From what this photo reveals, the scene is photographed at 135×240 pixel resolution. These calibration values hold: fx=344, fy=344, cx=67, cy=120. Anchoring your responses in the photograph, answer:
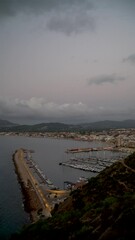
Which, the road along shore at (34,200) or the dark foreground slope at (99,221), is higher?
the dark foreground slope at (99,221)

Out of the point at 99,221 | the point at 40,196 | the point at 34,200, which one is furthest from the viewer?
Answer: the point at 40,196

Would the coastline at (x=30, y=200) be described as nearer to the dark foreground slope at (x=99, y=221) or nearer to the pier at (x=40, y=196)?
the pier at (x=40, y=196)

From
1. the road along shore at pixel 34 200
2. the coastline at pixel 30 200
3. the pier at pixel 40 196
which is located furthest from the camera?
the pier at pixel 40 196

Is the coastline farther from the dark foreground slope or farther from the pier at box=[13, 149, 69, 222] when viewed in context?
the dark foreground slope

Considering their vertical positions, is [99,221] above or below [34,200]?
above

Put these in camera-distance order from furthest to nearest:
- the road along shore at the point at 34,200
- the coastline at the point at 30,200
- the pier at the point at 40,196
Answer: the pier at the point at 40,196, the coastline at the point at 30,200, the road along shore at the point at 34,200

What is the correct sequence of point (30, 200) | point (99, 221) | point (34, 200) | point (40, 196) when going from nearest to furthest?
point (99, 221)
point (34, 200)
point (30, 200)
point (40, 196)

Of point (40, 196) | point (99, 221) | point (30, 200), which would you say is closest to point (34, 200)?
point (30, 200)

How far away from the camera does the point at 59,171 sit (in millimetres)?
82750

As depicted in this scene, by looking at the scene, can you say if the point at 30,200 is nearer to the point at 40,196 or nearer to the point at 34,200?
the point at 34,200

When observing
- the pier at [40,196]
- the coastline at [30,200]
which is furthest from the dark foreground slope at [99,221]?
the coastline at [30,200]

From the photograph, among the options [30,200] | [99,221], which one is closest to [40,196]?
[30,200]

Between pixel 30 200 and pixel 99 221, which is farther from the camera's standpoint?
pixel 30 200

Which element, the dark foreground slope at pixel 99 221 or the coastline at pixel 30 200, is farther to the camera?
the coastline at pixel 30 200
